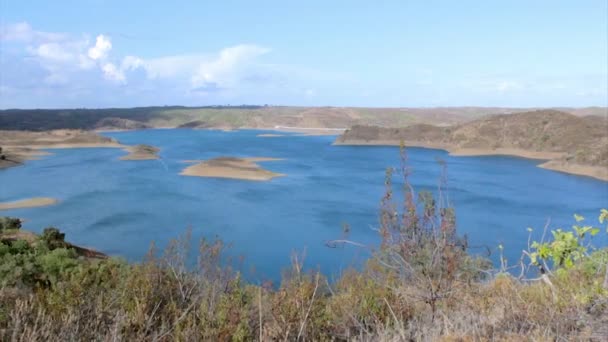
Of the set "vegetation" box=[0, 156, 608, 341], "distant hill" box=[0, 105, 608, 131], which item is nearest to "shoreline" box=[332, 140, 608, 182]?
"distant hill" box=[0, 105, 608, 131]

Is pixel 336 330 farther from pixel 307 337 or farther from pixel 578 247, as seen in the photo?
pixel 578 247

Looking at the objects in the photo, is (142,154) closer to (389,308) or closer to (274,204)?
(274,204)

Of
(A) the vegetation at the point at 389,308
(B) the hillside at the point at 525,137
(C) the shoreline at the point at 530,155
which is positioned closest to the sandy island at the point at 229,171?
(C) the shoreline at the point at 530,155

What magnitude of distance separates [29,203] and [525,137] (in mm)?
52815

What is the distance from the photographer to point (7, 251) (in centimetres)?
1298

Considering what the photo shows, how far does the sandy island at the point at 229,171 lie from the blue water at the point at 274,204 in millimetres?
1251

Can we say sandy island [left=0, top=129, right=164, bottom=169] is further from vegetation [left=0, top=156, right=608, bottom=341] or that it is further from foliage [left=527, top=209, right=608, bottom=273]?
foliage [left=527, top=209, right=608, bottom=273]

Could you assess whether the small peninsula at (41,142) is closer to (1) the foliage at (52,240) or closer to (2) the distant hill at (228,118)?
(2) the distant hill at (228,118)

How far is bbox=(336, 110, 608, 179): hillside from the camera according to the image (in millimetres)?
46875

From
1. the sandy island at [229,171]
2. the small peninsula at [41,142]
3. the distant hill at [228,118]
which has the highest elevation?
the distant hill at [228,118]

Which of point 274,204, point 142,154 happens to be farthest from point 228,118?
point 274,204

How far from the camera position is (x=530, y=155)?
56.8 meters

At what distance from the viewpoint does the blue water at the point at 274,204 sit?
20.3 m

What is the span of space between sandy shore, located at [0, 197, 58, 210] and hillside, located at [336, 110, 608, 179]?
132 feet
